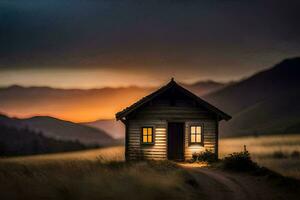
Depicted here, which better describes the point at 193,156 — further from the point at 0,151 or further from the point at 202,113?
the point at 0,151

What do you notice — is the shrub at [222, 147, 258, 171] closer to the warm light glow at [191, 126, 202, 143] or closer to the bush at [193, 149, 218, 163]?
the bush at [193, 149, 218, 163]

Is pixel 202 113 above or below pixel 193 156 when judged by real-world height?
above

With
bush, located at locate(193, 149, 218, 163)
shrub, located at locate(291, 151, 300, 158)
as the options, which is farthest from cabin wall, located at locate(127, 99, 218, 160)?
shrub, located at locate(291, 151, 300, 158)

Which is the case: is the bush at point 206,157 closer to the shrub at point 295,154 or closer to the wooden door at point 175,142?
the wooden door at point 175,142

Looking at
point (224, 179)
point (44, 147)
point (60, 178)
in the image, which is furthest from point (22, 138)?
point (60, 178)

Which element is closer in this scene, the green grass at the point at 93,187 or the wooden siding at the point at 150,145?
the green grass at the point at 93,187

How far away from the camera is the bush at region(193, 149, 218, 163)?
36.2 m

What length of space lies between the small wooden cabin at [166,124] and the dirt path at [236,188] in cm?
903

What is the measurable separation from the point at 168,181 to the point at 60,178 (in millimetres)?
4022

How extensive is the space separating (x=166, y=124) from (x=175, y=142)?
3.22 m

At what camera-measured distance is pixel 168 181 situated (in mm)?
21281

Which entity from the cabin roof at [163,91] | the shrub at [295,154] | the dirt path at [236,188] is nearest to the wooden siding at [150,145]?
the cabin roof at [163,91]

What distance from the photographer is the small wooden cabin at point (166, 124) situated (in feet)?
121

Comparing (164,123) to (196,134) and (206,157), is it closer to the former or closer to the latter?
(196,134)
